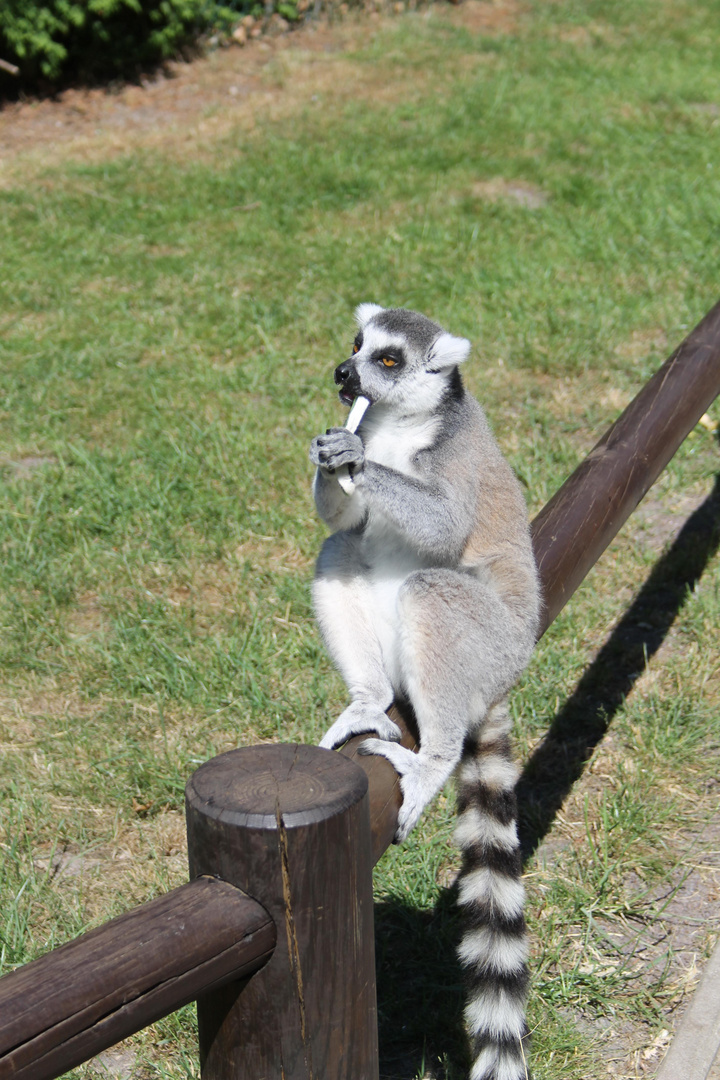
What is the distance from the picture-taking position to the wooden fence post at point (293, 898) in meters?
1.37

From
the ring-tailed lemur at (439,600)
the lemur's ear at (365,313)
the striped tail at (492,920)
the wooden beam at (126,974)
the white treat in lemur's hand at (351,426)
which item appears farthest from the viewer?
the lemur's ear at (365,313)

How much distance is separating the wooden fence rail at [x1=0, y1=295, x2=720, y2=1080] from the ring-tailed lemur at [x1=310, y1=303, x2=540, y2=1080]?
52 centimetres

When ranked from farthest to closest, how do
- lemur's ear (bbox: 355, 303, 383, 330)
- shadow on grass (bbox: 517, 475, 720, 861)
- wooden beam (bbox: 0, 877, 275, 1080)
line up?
shadow on grass (bbox: 517, 475, 720, 861)
lemur's ear (bbox: 355, 303, 383, 330)
wooden beam (bbox: 0, 877, 275, 1080)

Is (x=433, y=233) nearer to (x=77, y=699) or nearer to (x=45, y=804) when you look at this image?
(x=77, y=699)

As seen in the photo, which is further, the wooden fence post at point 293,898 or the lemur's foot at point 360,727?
the lemur's foot at point 360,727

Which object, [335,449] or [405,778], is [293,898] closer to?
[405,778]

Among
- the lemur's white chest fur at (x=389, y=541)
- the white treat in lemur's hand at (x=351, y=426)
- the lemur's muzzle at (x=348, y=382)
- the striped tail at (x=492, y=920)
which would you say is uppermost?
the lemur's muzzle at (x=348, y=382)

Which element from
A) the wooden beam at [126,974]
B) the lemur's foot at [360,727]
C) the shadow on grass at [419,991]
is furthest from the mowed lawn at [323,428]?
the wooden beam at [126,974]

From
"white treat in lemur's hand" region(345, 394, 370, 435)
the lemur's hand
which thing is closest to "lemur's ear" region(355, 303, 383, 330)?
"white treat in lemur's hand" region(345, 394, 370, 435)

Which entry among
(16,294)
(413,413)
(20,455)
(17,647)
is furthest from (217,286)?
(413,413)

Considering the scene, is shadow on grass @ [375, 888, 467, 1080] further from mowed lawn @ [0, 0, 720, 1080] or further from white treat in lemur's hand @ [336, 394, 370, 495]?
white treat in lemur's hand @ [336, 394, 370, 495]

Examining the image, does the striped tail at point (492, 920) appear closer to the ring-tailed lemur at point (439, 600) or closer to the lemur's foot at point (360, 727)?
the ring-tailed lemur at point (439, 600)

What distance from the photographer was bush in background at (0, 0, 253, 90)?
329 inches

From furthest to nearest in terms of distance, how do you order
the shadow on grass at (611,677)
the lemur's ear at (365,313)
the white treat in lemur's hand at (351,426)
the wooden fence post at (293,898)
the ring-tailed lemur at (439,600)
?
the shadow on grass at (611,677), the lemur's ear at (365,313), the white treat in lemur's hand at (351,426), the ring-tailed lemur at (439,600), the wooden fence post at (293,898)
